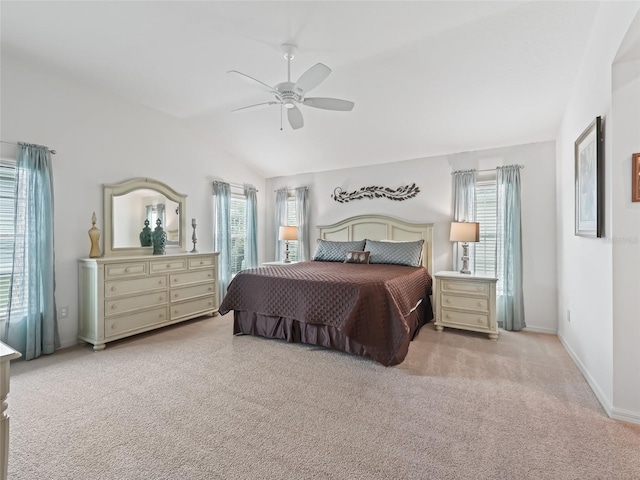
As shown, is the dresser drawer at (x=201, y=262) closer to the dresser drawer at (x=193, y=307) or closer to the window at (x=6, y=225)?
the dresser drawer at (x=193, y=307)

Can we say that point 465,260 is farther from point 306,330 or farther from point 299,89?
point 299,89

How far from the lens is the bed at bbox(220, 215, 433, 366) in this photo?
2.92 metres

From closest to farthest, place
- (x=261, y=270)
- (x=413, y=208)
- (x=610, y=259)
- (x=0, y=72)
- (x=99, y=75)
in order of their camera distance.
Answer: (x=610, y=259)
(x=0, y=72)
(x=99, y=75)
(x=261, y=270)
(x=413, y=208)

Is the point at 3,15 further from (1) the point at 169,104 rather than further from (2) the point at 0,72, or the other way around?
(1) the point at 169,104

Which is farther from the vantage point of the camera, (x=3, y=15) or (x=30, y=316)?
(x=30, y=316)

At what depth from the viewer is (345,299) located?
307 centimetres

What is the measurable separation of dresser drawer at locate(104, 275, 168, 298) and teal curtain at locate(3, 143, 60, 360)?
53 centimetres

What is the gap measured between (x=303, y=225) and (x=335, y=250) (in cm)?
113

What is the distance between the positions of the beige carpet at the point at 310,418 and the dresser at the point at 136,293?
Result: 0.39 m

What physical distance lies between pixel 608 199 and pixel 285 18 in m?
2.83

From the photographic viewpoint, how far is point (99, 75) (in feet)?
11.5

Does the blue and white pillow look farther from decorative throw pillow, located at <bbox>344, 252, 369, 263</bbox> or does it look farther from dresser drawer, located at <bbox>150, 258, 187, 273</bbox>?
dresser drawer, located at <bbox>150, 258, 187, 273</bbox>

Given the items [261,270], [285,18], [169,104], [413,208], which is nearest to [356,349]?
[261,270]

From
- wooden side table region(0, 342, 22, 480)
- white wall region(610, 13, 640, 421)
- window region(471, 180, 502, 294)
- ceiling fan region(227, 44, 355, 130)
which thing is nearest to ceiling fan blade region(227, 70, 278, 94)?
ceiling fan region(227, 44, 355, 130)
